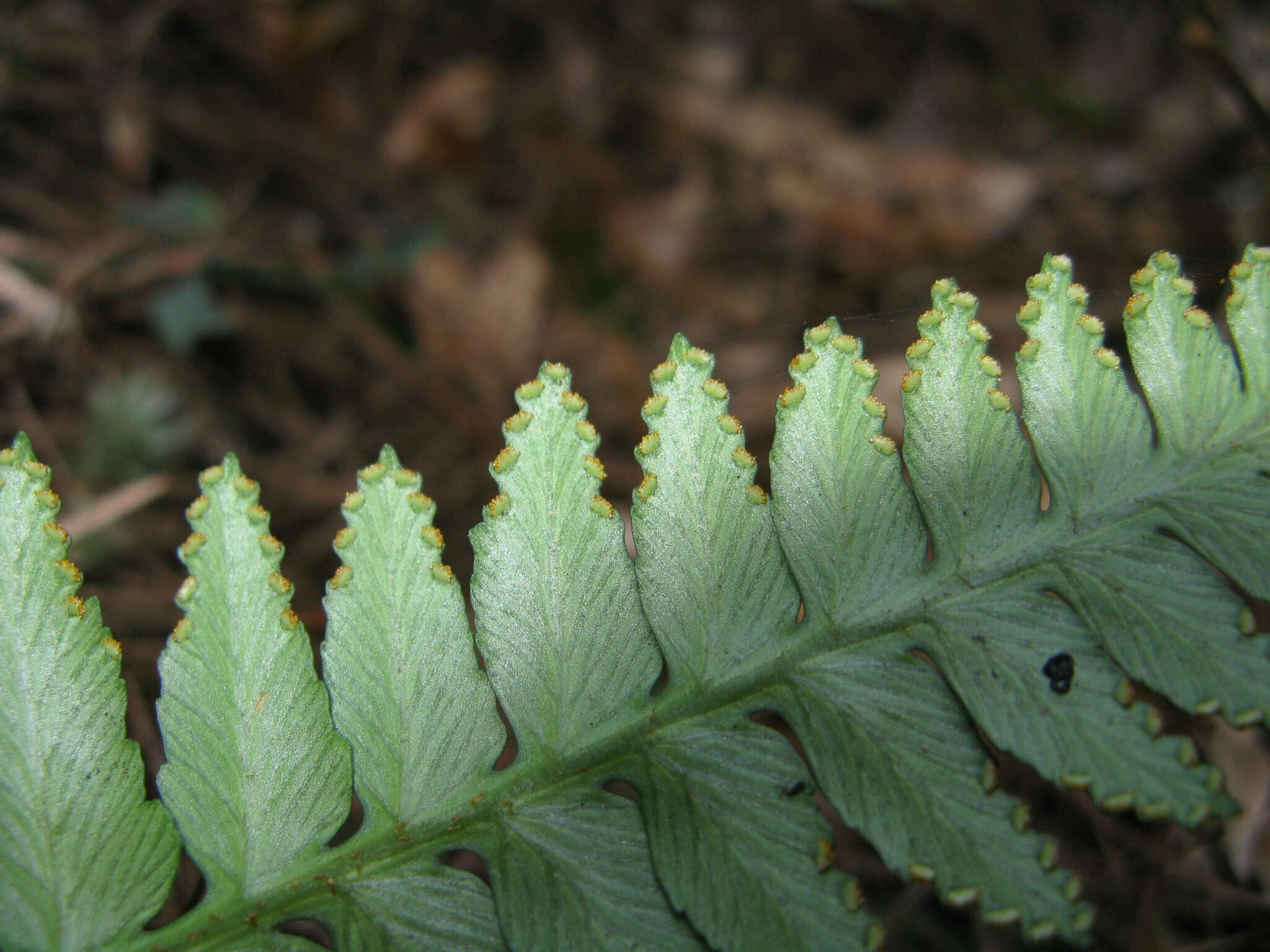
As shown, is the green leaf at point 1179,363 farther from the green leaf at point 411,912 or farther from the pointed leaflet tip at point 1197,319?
the green leaf at point 411,912

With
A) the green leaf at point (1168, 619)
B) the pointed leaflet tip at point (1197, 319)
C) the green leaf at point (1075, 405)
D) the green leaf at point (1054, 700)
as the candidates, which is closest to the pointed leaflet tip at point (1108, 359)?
the green leaf at point (1075, 405)

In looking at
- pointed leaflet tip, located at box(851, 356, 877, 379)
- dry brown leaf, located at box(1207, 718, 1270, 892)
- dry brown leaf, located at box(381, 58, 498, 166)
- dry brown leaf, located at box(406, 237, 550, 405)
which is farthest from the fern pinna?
dry brown leaf, located at box(381, 58, 498, 166)

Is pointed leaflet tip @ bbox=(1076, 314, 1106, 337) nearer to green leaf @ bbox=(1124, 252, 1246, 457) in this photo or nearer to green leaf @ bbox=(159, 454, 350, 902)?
green leaf @ bbox=(1124, 252, 1246, 457)

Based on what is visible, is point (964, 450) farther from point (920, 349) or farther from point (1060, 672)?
point (1060, 672)

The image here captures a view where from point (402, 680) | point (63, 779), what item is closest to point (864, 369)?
point (402, 680)

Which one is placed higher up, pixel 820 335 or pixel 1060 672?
pixel 820 335

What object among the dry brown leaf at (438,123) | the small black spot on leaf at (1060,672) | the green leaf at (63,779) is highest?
the dry brown leaf at (438,123)

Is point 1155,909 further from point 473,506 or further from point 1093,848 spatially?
point 473,506
